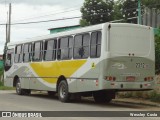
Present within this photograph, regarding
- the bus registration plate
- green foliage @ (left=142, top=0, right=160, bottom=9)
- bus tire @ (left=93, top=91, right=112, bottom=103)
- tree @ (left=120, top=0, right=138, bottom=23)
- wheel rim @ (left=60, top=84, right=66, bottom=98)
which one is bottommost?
bus tire @ (left=93, top=91, right=112, bottom=103)

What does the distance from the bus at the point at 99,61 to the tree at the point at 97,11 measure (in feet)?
122

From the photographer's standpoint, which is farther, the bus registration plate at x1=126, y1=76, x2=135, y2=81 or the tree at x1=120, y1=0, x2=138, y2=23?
the tree at x1=120, y1=0, x2=138, y2=23

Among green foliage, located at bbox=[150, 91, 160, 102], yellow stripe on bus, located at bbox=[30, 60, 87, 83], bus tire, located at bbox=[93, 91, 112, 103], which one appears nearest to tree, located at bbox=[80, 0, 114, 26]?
yellow stripe on bus, located at bbox=[30, 60, 87, 83]

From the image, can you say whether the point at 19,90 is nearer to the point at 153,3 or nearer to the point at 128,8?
the point at 153,3

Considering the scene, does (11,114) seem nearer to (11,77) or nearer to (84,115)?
(84,115)

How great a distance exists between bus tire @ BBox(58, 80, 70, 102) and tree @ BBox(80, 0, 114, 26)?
38860 mm

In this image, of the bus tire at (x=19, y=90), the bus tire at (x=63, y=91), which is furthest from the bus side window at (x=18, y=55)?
the bus tire at (x=63, y=91)

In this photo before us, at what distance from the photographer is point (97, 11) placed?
62375mm

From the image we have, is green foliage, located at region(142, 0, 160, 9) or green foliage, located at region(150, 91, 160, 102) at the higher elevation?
green foliage, located at region(142, 0, 160, 9)

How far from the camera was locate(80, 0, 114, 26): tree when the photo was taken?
196 ft

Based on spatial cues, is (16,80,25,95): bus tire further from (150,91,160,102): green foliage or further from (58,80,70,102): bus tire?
(150,91,160,102): green foliage

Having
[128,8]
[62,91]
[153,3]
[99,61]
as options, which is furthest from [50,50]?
[128,8]

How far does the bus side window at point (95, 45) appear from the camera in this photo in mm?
18250

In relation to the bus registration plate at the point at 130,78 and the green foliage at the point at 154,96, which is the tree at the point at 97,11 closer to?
the green foliage at the point at 154,96
